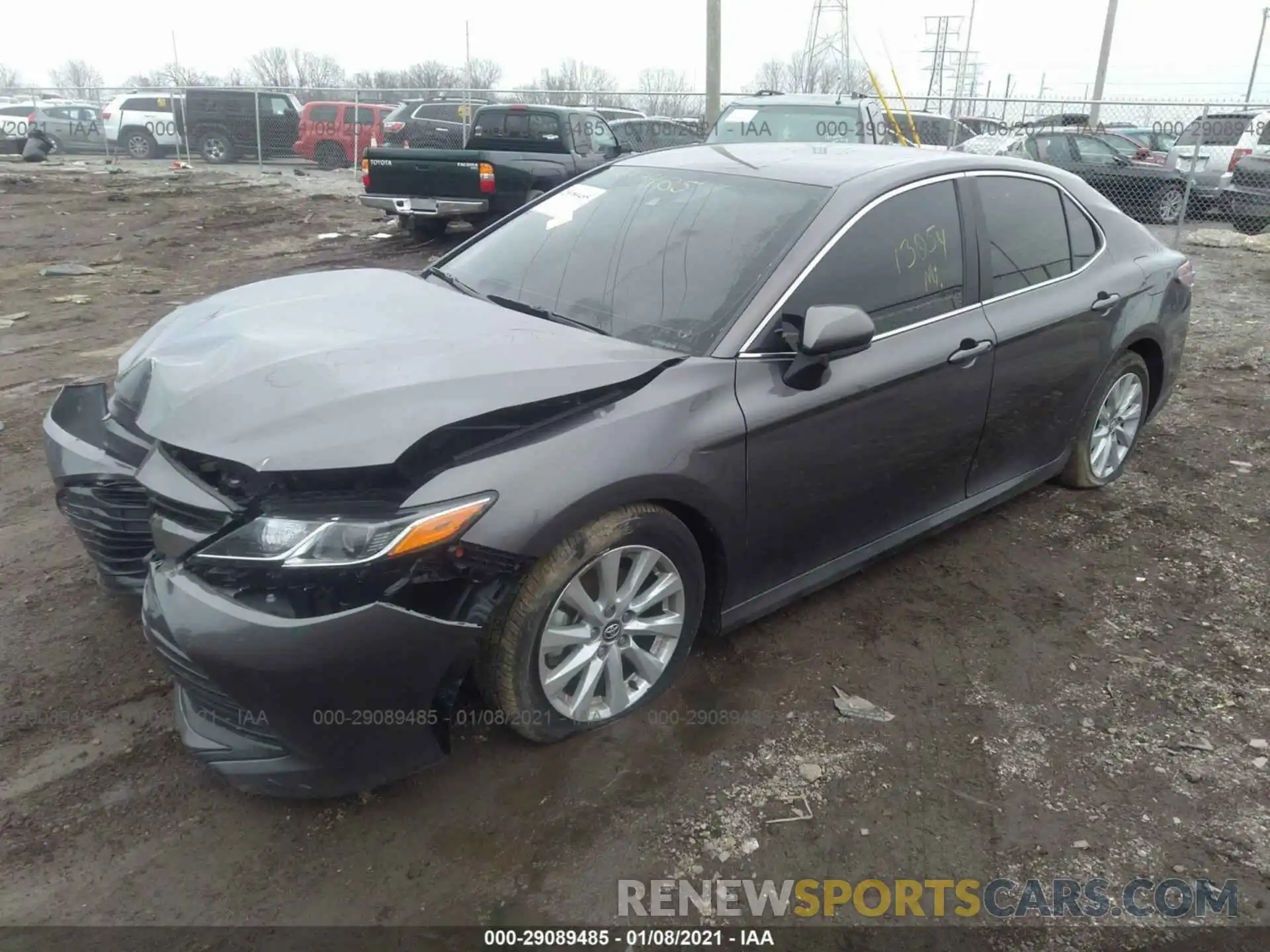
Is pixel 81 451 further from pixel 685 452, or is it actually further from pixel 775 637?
pixel 775 637

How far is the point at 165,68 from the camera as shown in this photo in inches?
1893

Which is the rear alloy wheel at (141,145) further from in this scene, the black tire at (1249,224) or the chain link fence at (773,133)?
the black tire at (1249,224)

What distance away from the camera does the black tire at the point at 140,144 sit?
23.7 m

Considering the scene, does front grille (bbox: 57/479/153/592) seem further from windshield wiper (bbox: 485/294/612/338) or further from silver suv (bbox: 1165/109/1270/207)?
silver suv (bbox: 1165/109/1270/207)

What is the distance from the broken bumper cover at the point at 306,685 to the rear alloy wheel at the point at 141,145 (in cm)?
2564

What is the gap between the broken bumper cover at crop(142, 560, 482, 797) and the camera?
7.30ft

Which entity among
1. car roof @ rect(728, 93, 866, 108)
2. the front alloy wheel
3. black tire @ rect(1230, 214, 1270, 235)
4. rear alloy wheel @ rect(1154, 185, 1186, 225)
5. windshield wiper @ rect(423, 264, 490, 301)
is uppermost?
car roof @ rect(728, 93, 866, 108)

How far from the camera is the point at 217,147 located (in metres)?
22.8

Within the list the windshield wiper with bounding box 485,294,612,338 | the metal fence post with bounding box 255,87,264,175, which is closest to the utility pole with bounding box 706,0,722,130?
the metal fence post with bounding box 255,87,264,175

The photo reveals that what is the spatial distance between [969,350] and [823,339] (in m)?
0.96

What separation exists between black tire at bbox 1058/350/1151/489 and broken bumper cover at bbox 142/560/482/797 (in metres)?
3.35

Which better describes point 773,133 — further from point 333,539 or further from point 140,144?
point 140,144

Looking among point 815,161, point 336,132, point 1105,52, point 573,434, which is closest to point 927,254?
point 815,161

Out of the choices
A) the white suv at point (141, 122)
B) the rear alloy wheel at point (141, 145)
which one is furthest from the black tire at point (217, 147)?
the rear alloy wheel at point (141, 145)
